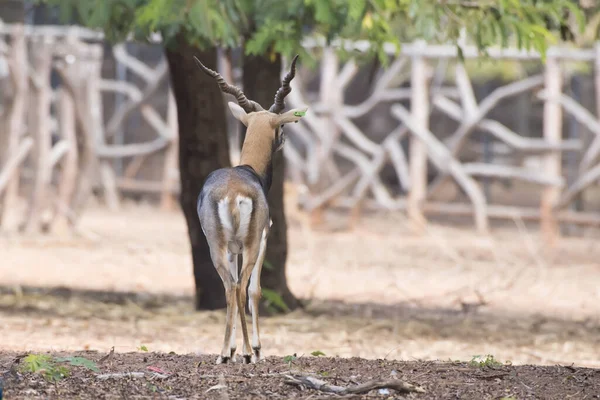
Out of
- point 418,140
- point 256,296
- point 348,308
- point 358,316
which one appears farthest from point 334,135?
point 256,296

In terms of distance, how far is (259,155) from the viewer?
5672 millimetres

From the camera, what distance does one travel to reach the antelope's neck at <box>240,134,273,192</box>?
5.64 m

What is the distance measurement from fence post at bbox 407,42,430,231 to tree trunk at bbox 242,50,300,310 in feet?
22.4

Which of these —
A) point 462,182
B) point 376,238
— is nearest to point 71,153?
point 376,238

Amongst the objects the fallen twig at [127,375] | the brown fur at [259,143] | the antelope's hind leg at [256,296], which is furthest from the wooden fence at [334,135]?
the fallen twig at [127,375]

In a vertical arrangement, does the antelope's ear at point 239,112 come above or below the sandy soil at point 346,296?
above

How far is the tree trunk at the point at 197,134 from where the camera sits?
826 cm

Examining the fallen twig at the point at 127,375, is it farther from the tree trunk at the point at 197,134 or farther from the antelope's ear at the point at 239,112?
the tree trunk at the point at 197,134

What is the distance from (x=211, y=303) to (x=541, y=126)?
42.8ft

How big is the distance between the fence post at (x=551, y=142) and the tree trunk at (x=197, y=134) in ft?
22.9

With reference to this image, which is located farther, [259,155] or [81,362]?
[259,155]

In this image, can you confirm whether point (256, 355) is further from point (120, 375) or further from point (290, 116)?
point (290, 116)

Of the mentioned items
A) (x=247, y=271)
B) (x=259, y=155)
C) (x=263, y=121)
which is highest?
(x=263, y=121)

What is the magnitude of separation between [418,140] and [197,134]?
729cm
